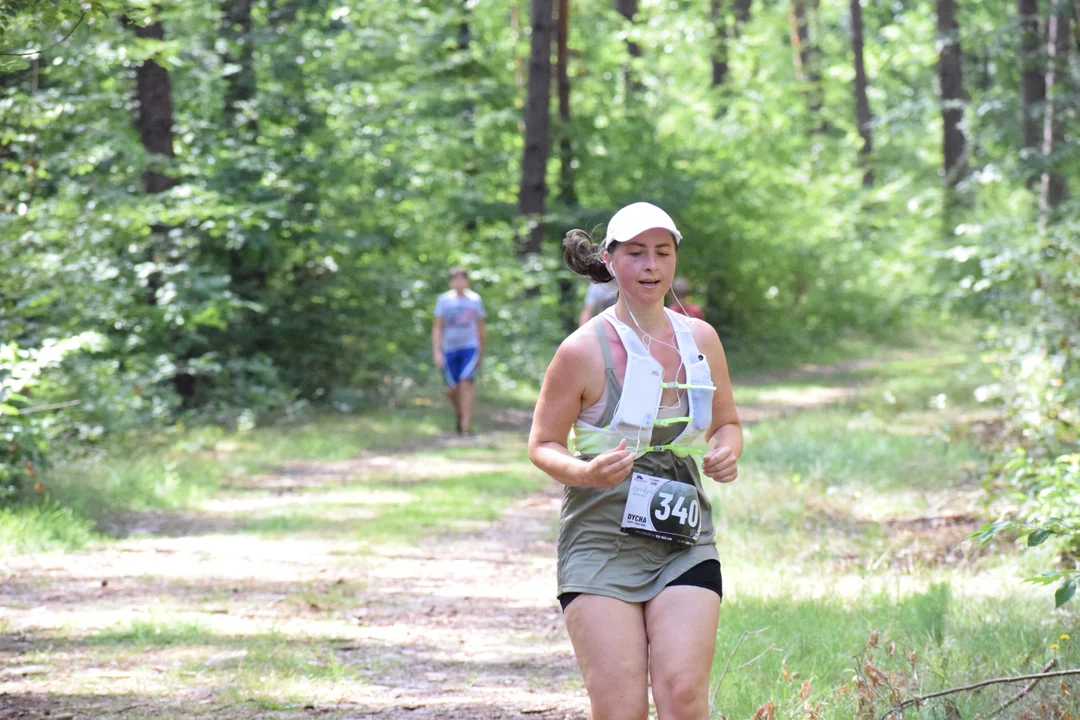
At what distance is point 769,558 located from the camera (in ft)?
25.6

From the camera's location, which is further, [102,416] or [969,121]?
[969,121]

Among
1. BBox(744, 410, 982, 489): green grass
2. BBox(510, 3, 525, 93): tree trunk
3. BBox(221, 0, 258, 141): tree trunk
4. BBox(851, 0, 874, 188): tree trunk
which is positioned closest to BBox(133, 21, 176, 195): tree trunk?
BBox(221, 0, 258, 141): tree trunk

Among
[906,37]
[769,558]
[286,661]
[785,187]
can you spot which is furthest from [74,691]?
[906,37]

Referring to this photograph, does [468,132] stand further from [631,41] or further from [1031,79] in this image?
[1031,79]

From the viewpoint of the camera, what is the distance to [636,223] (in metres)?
3.88

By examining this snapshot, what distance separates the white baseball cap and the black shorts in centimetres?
100

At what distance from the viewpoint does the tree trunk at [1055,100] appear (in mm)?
14711

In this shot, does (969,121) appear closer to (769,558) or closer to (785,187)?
(785,187)

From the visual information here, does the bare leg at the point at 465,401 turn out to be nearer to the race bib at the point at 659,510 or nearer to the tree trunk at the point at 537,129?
the tree trunk at the point at 537,129

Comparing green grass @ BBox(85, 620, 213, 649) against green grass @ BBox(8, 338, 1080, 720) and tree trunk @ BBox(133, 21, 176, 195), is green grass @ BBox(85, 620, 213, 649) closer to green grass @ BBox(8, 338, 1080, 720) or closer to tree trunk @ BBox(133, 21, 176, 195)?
green grass @ BBox(8, 338, 1080, 720)

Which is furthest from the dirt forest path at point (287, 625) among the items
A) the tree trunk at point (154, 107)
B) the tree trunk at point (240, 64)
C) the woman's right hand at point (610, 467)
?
the tree trunk at point (240, 64)

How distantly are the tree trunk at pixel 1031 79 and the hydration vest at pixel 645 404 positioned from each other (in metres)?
12.3

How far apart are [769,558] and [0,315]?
6108 millimetres

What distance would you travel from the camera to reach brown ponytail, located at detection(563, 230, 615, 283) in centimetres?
415
